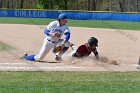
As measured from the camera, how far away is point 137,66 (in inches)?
428

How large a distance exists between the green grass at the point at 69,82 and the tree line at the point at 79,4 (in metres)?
46.3

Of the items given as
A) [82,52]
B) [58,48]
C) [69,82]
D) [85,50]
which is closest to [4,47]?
[58,48]

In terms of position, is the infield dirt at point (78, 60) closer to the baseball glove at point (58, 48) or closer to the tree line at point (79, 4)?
the baseball glove at point (58, 48)

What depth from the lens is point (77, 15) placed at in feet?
140

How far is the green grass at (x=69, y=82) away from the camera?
7316mm

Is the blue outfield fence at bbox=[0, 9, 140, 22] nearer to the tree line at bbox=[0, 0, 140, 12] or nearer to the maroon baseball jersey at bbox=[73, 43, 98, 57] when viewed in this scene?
the tree line at bbox=[0, 0, 140, 12]

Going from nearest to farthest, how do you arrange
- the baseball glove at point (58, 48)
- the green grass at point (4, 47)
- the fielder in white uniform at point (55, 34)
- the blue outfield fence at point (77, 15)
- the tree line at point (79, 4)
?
the fielder in white uniform at point (55, 34) < the baseball glove at point (58, 48) < the green grass at point (4, 47) < the blue outfield fence at point (77, 15) < the tree line at point (79, 4)

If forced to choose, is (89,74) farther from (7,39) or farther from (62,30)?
(7,39)

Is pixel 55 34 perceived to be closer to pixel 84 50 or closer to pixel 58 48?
pixel 58 48

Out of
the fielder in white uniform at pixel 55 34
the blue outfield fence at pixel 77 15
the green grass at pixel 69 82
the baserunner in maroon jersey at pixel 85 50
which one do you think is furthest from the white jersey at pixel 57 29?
the blue outfield fence at pixel 77 15

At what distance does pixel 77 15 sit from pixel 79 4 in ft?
54.1

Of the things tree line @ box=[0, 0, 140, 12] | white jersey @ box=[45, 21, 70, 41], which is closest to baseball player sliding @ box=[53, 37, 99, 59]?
white jersey @ box=[45, 21, 70, 41]

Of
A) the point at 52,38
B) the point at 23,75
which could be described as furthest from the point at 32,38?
the point at 23,75

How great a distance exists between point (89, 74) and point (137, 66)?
2.10 metres
